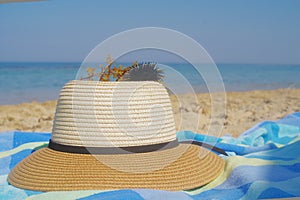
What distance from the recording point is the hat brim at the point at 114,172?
1049 millimetres

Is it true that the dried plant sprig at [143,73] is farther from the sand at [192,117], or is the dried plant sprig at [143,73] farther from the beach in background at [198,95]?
the sand at [192,117]

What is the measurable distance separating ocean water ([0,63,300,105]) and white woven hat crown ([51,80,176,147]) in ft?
13.6

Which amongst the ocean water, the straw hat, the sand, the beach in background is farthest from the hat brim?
the ocean water

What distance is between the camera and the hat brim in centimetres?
105

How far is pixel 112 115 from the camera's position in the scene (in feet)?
3.68

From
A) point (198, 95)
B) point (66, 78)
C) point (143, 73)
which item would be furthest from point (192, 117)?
point (66, 78)

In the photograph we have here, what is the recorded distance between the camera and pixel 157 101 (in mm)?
1179

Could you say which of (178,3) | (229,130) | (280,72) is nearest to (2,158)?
(229,130)

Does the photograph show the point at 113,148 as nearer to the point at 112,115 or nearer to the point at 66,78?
the point at 112,115

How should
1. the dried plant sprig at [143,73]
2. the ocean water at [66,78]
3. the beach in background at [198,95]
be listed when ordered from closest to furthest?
the dried plant sprig at [143,73]
the beach in background at [198,95]
the ocean water at [66,78]

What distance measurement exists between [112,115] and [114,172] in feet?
0.49

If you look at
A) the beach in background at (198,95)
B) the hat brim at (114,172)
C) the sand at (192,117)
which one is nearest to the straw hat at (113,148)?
the hat brim at (114,172)

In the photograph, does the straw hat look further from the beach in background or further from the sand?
the sand

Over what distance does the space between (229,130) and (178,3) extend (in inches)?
263
